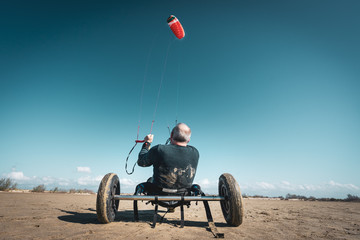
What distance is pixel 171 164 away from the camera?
347cm

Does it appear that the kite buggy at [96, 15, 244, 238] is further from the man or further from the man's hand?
the man's hand

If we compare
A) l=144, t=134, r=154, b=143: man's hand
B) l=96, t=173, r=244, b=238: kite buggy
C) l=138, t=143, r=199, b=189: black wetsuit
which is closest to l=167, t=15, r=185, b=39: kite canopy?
l=144, t=134, r=154, b=143: man's hand

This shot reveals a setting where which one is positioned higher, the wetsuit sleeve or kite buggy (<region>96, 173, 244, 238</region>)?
the wetsuit sleeve

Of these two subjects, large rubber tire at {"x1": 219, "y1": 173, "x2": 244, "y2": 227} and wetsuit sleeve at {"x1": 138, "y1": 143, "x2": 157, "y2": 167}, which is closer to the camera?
large rubber tire at {"x1": 219, "y1": 173, "x2": 244, "y2": 227}

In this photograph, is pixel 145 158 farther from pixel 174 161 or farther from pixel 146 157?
pixel 174 161

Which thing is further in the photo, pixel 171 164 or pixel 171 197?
pixel 171 164

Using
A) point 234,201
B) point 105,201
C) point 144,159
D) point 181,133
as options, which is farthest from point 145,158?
point 234,201

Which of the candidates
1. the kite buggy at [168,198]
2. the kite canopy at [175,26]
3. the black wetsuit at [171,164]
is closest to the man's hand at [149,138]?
the black wetsuit at [171,164]

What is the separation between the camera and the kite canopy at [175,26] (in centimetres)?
1154

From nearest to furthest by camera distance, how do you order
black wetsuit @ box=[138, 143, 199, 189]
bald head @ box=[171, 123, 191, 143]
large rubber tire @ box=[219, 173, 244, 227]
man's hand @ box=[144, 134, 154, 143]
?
large rubber tire @ box=[219, 173, 244, 227]
black wetsuit @ box=[138, 143, 199, 189]
bald head @ box=[171, 123, 191, 143]
man's hand @ box=[144, 134, 154, 143]

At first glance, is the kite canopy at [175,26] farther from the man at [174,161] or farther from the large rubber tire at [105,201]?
the large rubber tire at [105,201]

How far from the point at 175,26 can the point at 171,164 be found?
1121 centimetres

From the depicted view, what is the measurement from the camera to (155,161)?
355 cm

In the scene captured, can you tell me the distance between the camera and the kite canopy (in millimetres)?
11542
